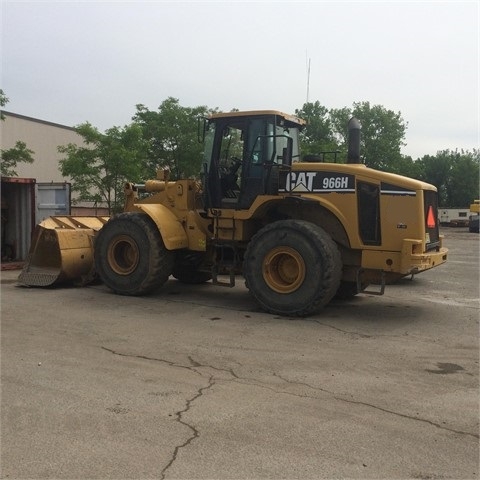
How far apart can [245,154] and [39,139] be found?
25687mm

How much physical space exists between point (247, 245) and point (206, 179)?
57.6 inches

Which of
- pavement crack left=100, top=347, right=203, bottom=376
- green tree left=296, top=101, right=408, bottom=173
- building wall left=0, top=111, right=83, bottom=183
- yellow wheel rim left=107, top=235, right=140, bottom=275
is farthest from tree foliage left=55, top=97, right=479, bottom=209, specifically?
green tree left=296, top=101, right=408, bottom=173

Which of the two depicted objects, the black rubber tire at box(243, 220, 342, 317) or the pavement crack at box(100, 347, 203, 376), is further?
the black rubber tire at box(243, 220, 342, 317)

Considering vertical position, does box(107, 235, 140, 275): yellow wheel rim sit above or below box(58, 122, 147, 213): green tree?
below

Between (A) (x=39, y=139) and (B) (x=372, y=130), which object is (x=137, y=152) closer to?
(A) (x=39, y=139)

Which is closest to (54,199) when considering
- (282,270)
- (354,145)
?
(282,270)

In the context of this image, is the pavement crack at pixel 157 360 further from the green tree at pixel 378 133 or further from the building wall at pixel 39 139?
the green tree at pixel 378 133

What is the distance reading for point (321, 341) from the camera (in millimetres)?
6559

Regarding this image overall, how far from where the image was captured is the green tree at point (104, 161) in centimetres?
1817

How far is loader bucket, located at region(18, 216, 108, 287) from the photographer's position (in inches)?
393

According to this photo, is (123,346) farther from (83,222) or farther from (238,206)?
(83,222)

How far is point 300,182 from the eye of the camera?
815 centimetres

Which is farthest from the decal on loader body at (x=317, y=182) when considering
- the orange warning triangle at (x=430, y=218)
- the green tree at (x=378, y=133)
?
the green tree at (x=378, y=133)

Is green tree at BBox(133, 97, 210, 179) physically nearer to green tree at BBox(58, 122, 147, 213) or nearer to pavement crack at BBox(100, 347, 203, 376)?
green tree at BBox(58, 122, 147, 213)
